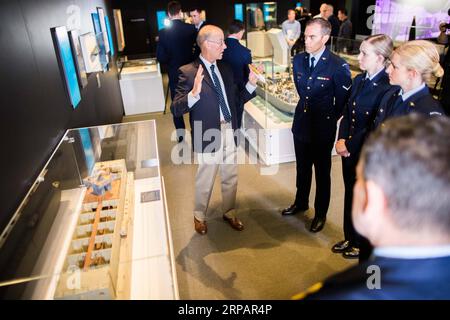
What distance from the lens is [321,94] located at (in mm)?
2730

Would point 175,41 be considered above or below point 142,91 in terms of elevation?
above

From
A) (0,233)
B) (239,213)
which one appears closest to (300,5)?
(239,213)

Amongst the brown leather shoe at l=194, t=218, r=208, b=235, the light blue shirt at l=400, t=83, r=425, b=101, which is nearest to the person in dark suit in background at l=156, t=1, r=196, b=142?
the brown leather shoe at l=194, t=218, r=208, b=235

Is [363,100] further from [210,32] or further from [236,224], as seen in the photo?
[236,224]

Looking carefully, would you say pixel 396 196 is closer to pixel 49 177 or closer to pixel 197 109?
pixel 49 177

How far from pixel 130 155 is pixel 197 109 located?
0.66 m

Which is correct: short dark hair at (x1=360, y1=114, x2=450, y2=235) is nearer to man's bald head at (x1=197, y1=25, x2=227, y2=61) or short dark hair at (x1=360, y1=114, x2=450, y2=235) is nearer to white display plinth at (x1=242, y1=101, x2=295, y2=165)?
man's bald head at (x1=197, y1=25, x2=227, y2=61)

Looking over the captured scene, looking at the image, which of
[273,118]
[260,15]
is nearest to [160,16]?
[260,15]

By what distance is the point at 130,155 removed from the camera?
2.76 m

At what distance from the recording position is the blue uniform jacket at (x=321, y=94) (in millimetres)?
2662

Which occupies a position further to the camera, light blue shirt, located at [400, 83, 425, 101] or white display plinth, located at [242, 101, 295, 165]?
white display plinth, located at [242, 101, 295, 165]

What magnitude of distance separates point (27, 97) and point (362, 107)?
213 centimetres

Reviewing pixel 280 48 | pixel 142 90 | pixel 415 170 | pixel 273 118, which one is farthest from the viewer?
pixel 142 90

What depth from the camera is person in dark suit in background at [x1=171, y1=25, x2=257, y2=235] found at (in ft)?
8.45
